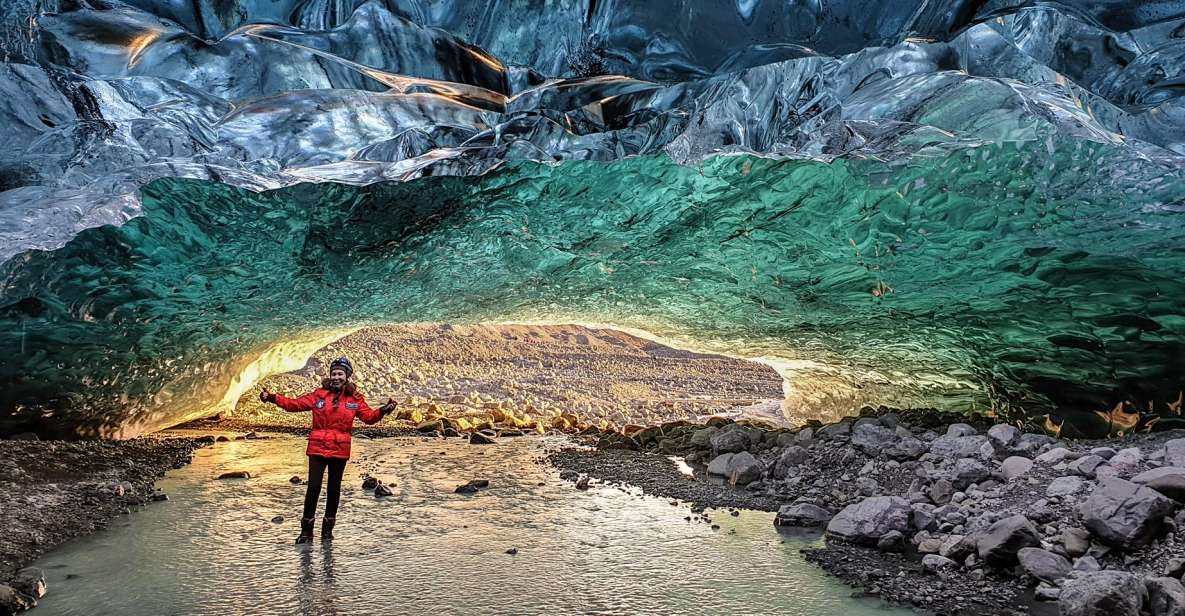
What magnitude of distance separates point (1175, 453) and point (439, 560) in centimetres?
502

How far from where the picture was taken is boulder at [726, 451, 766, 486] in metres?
7.42

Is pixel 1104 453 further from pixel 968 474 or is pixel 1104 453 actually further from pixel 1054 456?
pixel 968 474

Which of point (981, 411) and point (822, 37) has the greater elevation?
point (822, 37)

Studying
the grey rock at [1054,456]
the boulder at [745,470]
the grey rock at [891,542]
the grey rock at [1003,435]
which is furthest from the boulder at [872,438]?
the grey rock at [891,542]

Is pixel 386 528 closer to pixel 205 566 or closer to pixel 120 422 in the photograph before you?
pixel 205 566

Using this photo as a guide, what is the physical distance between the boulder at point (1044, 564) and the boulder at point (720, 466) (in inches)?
148

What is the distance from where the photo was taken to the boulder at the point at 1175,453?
4992mm

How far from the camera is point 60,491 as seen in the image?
5.91 meters

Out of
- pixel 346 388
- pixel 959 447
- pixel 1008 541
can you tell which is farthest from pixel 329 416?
pixel 959 447

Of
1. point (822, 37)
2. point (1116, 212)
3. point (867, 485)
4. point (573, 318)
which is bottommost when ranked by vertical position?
point (867, 485)

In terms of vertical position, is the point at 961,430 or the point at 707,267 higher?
the point at 707,267

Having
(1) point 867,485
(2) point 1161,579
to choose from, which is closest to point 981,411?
(1) point 867,485

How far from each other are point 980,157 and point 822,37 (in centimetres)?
143

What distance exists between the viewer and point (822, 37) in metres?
5.47
